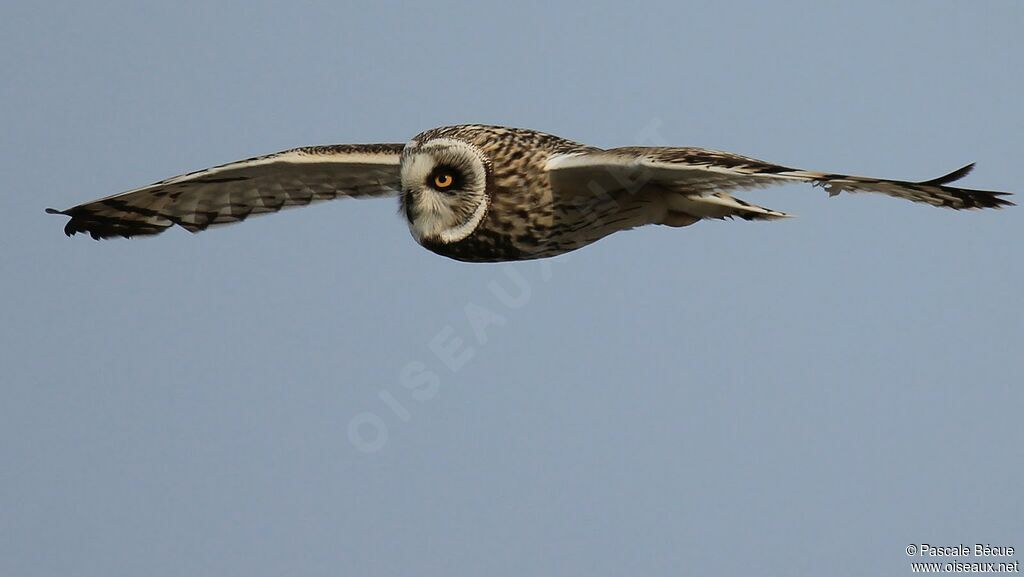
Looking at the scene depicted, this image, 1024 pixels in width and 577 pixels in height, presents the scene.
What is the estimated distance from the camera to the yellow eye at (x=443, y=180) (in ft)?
27.4

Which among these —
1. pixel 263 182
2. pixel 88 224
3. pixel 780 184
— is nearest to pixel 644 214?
pixel 780 184

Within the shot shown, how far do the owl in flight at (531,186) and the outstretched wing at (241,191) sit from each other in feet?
0.05

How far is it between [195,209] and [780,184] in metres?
4.89

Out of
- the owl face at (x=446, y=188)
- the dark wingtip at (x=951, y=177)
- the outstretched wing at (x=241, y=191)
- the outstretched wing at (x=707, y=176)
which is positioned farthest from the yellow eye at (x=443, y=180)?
the dark wingtip at (x=951, y=177)

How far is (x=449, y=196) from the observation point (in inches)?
328

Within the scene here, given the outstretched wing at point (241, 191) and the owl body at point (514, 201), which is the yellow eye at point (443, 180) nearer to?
the owl body at point (514, 201)

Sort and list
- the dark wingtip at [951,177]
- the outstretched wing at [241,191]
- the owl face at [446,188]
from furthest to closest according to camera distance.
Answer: the outstretched wing at [241,191]
the owl face at [446,188]
the dark wingtip at [951,177]

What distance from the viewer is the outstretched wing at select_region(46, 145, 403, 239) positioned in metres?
9.38

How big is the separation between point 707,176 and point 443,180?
1742 mm

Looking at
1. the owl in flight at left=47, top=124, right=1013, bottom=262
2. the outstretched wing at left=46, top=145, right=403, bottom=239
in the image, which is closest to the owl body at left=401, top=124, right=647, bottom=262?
the owl in flight at left=47, top=124, right=1013, bottom=262

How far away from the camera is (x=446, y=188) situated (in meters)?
8.34

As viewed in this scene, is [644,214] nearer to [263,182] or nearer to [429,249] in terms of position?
[429,249]

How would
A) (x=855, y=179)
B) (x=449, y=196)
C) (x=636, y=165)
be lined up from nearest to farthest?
(x=855, y=179), (x=636, y=165), (x=449, y=196)

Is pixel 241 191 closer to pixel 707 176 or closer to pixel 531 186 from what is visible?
pixel 531 186
